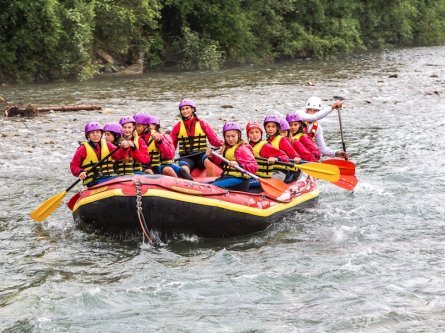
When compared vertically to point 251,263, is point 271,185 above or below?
above

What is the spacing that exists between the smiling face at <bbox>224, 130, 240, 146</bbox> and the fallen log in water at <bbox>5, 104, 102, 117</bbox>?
28.2ft

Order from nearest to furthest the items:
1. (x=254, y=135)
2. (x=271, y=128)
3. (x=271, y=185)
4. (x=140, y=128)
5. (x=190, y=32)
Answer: (x=271, y=185)
(x=254, y=135)
(x=140, y=128)
(x=271, y=128)
(x=190, y=32)

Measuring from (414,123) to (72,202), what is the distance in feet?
32.3

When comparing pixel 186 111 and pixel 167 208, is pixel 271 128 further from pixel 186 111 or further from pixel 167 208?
pixel 167 208

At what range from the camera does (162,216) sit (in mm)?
7707

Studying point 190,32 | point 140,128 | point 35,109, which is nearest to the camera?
point 140,128

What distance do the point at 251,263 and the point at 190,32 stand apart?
22.6m

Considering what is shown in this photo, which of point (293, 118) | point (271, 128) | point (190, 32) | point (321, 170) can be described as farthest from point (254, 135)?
point (190, 32)

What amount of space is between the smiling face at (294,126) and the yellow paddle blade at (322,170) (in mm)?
991

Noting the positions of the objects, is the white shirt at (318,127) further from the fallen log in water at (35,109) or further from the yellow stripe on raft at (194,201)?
the fallen log in water at (35,109)

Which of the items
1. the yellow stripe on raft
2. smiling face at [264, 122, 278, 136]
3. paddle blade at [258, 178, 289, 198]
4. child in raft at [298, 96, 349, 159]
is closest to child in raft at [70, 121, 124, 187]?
the yellow stripe on raft

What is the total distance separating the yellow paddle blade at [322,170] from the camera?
364 inches

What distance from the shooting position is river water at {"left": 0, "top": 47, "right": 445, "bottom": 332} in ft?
19.3

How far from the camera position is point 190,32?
2884 centimetres
